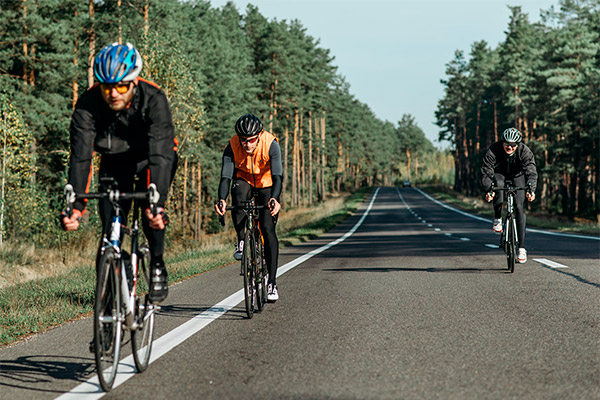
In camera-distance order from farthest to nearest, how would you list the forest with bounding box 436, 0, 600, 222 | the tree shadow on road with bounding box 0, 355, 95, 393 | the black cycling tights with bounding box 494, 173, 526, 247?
1. the forest with bounding box 436, 0, 600, 222
2. the black cycling tights with bounding box 494, 173, 526, 247
3. the tree shadow on road with bounding box 0, 355, 95, 393

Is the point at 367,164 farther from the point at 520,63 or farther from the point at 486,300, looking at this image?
the point at 486,300

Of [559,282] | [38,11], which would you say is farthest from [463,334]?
[38,11]

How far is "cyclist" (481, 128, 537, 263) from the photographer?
10.7 metres

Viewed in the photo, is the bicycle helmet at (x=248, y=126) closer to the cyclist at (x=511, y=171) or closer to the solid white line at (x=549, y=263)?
the cyclist at (x=511, y=171)

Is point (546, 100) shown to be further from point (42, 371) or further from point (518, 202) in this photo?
point (42, 371)

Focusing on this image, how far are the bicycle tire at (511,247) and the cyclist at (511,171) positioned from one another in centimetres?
16

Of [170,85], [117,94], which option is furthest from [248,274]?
[170,85]

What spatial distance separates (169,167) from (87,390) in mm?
1536

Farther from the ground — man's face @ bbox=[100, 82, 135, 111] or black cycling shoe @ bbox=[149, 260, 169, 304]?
man's face @ bbox=[100, 82, 135, 111]

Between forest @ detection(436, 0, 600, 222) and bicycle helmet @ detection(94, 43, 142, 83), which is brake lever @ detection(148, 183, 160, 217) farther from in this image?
forest @ detection(436, 0, 600, 222)

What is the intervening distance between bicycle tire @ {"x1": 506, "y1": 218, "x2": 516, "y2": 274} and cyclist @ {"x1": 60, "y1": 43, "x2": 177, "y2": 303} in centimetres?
720

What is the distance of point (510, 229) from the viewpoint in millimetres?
10758

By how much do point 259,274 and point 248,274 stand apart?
25cm

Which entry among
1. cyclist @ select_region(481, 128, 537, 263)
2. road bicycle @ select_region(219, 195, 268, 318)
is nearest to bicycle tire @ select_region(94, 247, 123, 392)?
road bicycle @ select_region(219, 195, 268, 318)
